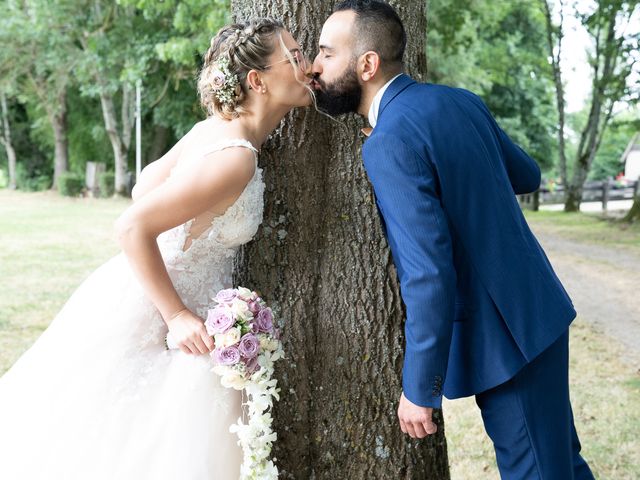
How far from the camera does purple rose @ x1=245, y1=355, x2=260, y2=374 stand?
2596 mm

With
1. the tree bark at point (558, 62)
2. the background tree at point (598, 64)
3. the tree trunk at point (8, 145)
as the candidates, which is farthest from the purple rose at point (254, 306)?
the tree trunk at point (8, 145)

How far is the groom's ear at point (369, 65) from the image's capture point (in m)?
2.62

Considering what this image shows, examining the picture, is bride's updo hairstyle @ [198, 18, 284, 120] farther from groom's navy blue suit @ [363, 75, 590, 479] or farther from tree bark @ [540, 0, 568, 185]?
tree bark @ [540, 0, 568, 185]

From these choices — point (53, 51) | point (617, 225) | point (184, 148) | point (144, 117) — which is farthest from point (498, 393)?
point (144, 117)

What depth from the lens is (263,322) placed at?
2639 mm

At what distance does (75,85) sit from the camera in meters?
31.3

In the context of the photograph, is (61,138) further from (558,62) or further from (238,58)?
(238,58)

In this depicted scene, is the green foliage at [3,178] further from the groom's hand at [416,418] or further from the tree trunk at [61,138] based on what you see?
the groom's hand at [416,418]

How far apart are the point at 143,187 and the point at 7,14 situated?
1012 inches

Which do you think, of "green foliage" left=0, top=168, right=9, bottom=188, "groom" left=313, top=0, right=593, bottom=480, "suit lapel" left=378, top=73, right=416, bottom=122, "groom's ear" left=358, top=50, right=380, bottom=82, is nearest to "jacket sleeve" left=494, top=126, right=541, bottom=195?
"groom" left=313, top=0, right=593, bottom=480

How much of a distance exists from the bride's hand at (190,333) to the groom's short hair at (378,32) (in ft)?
3.82

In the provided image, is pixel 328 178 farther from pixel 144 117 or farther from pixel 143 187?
pixel 144 117

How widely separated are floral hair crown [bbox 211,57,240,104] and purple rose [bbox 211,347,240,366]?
3.20ft

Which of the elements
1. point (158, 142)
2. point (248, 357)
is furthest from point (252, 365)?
point (158, 142)
